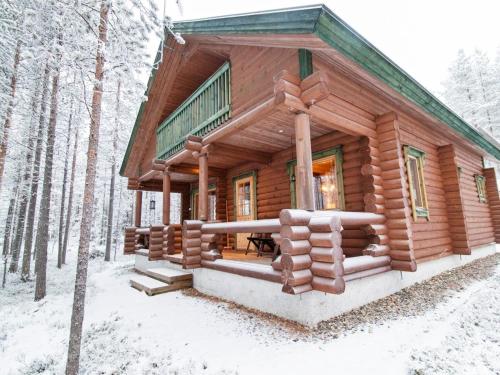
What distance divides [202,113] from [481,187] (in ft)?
38.2

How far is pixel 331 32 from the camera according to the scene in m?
3.76

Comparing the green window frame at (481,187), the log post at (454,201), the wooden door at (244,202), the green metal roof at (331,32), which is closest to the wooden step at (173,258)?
the wooden door at (244,202)

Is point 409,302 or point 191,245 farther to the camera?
point 191,245

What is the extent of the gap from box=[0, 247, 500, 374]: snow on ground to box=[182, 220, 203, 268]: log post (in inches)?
35.8

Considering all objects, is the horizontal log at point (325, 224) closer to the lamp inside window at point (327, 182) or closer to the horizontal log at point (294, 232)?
the horizontal log at point (294, 232)

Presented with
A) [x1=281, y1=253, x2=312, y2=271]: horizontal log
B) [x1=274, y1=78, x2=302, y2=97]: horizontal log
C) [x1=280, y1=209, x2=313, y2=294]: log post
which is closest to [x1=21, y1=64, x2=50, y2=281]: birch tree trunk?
[x1=274, y1=78, x2=302, y2=97]: horizontal log

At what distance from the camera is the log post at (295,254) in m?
3.76

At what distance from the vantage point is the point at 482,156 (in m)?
11.1

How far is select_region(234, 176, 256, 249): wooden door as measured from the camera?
9320 mm

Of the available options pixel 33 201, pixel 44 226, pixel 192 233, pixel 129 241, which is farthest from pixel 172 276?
pixel 33 201

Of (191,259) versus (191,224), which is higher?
(191,224)

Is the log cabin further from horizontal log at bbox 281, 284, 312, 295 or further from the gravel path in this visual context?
the gravel path

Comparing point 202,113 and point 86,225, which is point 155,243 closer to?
point 202,113

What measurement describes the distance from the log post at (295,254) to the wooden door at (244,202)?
520 centimetres
